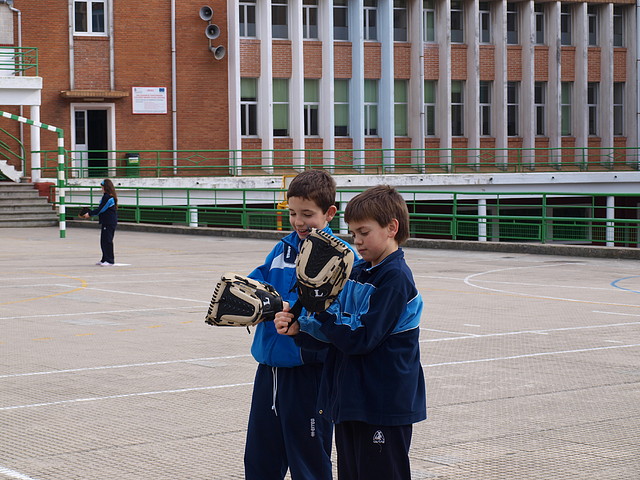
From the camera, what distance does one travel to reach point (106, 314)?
14.4 m

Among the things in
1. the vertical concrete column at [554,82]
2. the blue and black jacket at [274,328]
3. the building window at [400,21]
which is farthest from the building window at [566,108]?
the blue and black jacket at [274,328]

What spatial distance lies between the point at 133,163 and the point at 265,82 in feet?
22.7

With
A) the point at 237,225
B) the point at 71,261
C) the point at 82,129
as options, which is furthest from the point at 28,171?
the point at 71,261

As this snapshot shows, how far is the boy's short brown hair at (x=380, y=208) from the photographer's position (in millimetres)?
4316

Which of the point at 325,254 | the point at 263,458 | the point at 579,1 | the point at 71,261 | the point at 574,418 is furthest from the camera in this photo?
the point at 579,1

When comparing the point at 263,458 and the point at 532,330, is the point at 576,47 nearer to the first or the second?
the point at 532,330

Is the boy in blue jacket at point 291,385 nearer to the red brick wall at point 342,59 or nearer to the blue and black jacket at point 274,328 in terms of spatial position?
the blue and black jacket at point 274,328

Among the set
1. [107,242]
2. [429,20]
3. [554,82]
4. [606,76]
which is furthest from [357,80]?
[107,242]

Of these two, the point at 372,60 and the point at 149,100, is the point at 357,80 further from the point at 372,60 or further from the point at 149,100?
the point at 149,100

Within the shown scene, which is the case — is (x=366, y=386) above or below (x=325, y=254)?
below

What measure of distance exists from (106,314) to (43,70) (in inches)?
1205

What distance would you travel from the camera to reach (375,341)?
14.0ft

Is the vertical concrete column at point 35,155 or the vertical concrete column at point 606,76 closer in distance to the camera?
the vertical concrete column at point 35,155

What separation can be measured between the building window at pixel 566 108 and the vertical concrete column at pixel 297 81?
13.9 meters
